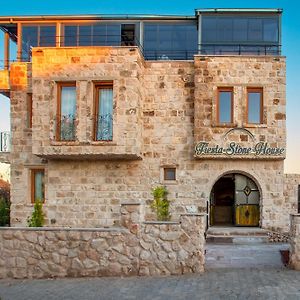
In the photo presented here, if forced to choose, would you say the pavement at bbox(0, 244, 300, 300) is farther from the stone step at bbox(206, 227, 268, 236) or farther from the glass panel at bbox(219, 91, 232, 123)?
the glass panel at bbox(219, 91, 232, 123)

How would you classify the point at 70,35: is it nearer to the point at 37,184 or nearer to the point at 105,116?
the point at 105,116

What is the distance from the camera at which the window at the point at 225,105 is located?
16.3 m

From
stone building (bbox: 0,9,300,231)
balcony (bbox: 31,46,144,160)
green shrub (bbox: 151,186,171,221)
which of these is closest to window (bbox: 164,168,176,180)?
stone building (bbox: 0,9,300,231)

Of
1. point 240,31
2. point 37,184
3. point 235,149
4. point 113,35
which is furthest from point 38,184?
point 240,31

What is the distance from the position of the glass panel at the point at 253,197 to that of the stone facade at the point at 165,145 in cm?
51

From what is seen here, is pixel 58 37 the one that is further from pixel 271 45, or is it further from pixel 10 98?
pixel 271 45

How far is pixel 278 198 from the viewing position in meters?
Answer: 16.2

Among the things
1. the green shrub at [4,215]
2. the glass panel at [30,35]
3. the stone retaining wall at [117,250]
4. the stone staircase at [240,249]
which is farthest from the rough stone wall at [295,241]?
the glass panel at [30,35]

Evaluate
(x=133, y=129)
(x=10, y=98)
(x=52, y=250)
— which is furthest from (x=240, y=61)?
(x=52, y=250)

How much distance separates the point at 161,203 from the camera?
53.4ft

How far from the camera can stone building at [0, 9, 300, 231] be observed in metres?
15.4

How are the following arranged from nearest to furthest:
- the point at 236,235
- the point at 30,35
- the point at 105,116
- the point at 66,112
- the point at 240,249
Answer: the point at 240,249 < the point at 236,235 < the point at 105,116 < the point at 66,112 < the point at 30,35

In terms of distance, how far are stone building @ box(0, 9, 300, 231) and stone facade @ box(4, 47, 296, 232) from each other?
35mm

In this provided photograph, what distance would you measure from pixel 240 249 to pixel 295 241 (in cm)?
322
